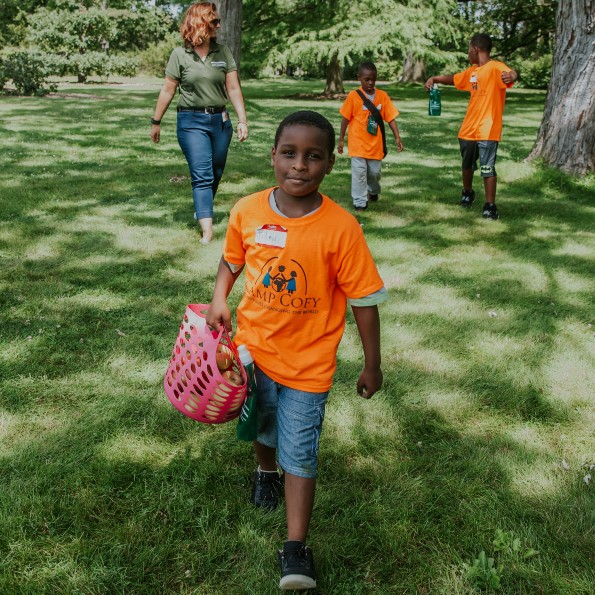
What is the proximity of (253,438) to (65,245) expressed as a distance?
390cm

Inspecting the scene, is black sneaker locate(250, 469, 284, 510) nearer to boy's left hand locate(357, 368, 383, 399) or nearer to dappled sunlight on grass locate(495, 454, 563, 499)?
boy's left hand locate(357, 368, 383, 399)

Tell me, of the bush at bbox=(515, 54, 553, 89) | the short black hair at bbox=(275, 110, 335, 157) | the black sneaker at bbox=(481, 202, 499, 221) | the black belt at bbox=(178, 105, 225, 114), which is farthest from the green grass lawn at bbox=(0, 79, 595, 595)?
the bush at bbox=(515, 54, 553, 89)

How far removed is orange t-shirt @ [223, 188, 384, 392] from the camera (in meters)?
2.07

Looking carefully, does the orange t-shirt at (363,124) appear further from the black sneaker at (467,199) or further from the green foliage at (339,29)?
the green foliage at (339,29)

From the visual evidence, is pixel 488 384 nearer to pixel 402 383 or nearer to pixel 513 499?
pixel 402 383

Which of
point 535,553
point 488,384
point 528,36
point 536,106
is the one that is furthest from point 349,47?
point 535,553

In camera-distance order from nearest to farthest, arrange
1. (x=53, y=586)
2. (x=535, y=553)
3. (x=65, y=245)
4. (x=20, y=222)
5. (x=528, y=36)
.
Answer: (x=53, y=586)
(x=535, y=553)
(x=65, y=245)
(x=20, y=222)
(x=528, y=36)

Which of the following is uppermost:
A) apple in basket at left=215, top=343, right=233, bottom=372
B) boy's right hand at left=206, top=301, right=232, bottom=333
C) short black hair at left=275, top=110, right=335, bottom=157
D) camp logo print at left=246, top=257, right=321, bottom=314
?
short black hair at left=275, top=110, right=335, bottom=157

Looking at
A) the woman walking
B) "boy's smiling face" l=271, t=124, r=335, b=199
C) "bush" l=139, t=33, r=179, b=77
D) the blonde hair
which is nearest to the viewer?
"boy's smiling face" l=271, t=124, r=335, b=199

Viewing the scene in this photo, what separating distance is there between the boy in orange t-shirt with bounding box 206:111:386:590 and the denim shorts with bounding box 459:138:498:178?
490 centimetres

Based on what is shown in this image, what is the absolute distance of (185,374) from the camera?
2.19 metres

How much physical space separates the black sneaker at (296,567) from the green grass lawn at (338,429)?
99 millimetres

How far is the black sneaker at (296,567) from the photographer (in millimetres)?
2057

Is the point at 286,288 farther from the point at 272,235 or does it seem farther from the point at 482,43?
the point at 482,43
